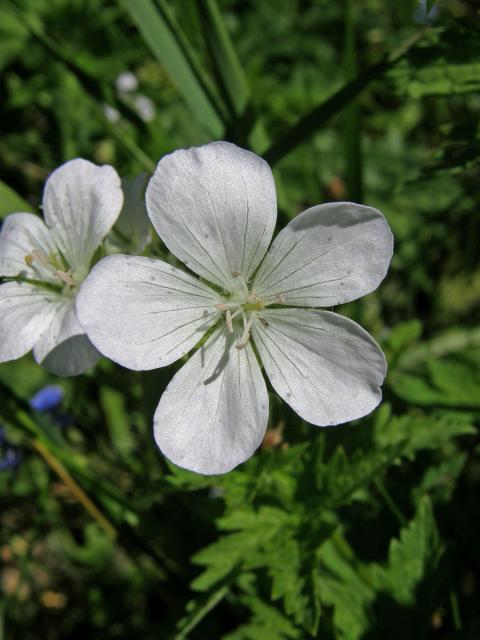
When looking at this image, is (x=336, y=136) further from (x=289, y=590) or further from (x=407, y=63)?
(x=289, y=590)

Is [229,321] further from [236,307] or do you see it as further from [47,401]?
[47,401]

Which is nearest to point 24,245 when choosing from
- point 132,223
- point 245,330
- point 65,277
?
point 65,277

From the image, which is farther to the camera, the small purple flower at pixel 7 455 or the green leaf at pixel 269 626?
the small purple flower at pixel 7 455

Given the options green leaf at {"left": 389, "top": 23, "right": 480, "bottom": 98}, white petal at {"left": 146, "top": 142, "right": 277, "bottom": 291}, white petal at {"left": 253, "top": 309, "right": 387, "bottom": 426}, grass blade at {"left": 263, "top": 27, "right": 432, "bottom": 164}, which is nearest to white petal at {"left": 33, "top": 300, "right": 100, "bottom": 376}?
white petal at {"left": 146, "top": 142, "right": 277, "bottom": 291}

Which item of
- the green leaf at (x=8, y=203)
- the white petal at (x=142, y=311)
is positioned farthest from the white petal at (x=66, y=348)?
the green leaf at (x=8, y=203)

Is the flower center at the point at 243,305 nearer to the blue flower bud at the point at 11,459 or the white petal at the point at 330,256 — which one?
the white petal at the point at 330,256

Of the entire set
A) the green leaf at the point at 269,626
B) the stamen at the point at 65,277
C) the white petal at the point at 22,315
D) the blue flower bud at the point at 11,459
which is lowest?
the green leaf at the point at 269,626

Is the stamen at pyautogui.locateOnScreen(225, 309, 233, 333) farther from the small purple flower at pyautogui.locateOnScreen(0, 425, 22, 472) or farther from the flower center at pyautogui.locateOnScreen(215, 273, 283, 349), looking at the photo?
the small purple flower at pyautogui.locateOnScreen(0, 425, 22, 472)
